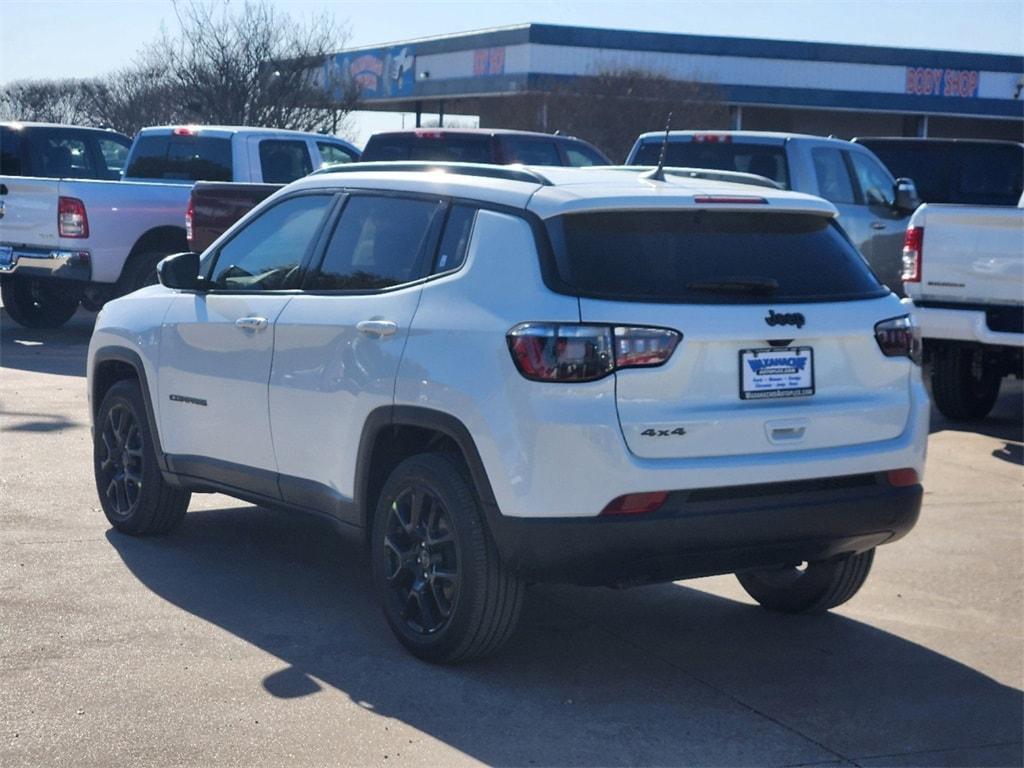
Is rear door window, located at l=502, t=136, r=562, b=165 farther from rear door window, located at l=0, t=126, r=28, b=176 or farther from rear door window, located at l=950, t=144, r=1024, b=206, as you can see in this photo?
rear door window, located at l=0, t=126, r=28, b=176

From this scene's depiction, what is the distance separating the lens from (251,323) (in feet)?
21.3

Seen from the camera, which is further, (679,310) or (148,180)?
(148,180)

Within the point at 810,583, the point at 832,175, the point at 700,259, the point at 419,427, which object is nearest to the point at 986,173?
the point at 832,175

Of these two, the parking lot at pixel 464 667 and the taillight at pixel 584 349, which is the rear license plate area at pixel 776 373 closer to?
the taillight at pixel 584 349

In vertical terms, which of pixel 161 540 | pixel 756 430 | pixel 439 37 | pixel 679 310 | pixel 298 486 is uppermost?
pixel 439 37

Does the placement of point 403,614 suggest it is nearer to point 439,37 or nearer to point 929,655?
point 929,655

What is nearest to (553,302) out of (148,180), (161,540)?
(161,540)

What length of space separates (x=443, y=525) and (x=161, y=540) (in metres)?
2.45

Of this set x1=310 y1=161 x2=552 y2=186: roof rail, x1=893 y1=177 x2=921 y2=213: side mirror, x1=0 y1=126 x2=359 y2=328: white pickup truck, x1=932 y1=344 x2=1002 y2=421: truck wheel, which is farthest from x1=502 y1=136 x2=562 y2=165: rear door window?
x1=310 y1=161 x2=552 y2=186: roof rail

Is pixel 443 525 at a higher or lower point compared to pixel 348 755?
higher

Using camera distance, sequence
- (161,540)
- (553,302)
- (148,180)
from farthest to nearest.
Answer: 1. (148,180)
2. (161,540)
3. (553,302)

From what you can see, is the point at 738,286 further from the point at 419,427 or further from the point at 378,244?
the point at 378,244

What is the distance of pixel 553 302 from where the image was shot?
512cm

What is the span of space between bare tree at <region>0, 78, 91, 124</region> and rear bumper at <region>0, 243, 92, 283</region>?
115ft
